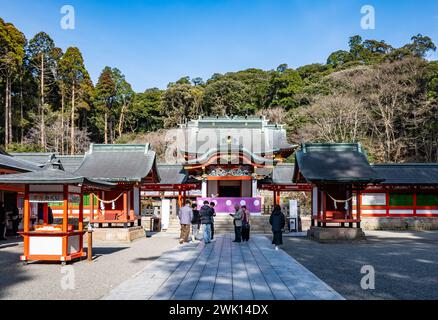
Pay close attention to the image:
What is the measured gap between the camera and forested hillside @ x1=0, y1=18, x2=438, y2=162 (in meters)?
39.5

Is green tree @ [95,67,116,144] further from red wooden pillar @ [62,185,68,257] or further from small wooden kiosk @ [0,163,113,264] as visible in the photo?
red wooden pillar @ [62,185,68,257]

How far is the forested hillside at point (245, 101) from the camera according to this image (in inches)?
1556

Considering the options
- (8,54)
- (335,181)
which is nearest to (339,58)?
(8,54)

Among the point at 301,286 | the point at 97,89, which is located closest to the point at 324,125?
the point at 97,89

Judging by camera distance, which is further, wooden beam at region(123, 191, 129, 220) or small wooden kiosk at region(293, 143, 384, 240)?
wooden beam at region(123, 191, 129, 220)

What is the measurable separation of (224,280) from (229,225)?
52.7 feet

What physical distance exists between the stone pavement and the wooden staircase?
10887 mm

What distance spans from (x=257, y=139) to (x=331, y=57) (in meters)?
33.0

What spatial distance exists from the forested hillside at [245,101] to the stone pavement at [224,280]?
3038 cm

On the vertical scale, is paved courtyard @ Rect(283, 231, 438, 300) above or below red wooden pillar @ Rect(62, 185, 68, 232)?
below

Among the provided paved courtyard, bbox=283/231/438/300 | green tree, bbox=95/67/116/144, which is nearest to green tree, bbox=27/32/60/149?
green tree, bbox=95/67/116/144

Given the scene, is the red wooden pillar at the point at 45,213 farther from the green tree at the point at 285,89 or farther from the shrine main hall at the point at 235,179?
the green tree at the point at 285,89

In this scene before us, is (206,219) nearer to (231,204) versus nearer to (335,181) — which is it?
(335,181)

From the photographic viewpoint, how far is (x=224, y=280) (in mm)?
8891
